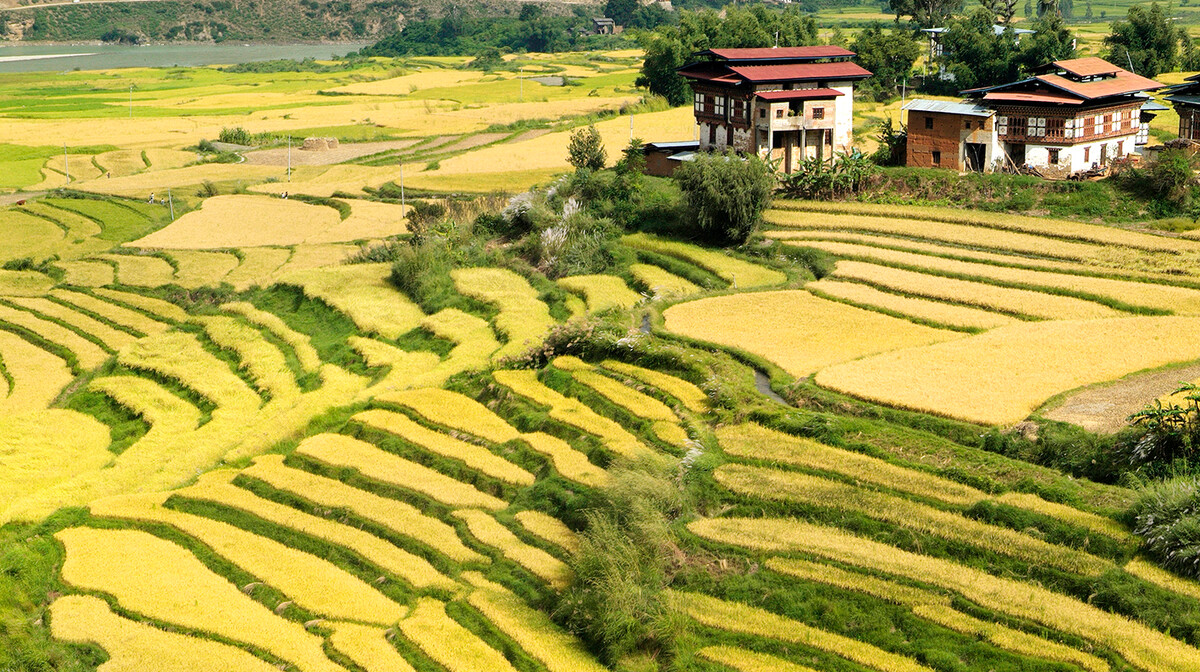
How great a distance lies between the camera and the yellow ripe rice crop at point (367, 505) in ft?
105

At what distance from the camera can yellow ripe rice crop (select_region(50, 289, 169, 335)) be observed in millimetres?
58259

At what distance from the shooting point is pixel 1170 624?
968 inches

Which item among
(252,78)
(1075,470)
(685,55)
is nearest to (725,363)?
(1075,470)

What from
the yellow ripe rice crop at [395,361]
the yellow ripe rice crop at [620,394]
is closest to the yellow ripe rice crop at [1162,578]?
the yellow ripe rice crop at [620,394]

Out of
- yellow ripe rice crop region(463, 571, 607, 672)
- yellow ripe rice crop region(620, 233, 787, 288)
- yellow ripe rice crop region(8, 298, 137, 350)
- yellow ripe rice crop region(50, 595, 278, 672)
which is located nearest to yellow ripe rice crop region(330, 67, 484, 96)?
yellow ripe rice crop region(8, 298, 137, 350)

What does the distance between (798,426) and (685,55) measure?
8842 centimetres

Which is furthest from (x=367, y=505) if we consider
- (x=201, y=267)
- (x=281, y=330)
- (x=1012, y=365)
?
(x=201, y=267)

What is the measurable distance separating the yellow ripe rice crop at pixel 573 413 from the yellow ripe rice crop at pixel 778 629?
5981 mm

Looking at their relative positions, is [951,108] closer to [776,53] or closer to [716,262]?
[776,53]

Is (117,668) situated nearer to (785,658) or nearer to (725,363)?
(785,658)

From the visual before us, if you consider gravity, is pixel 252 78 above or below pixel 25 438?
above

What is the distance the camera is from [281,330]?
53750mm

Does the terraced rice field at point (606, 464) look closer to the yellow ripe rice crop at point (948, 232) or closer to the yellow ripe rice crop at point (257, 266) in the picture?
the yellow ripe rice crop at point (948, 232)

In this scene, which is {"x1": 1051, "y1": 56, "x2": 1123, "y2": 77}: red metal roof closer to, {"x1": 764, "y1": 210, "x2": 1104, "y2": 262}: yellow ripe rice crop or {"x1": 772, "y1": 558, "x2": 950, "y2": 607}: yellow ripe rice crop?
{"x1": 764, "y1": 210, "x2": 1104, "y2": 262}: yellow ripe rice crop
